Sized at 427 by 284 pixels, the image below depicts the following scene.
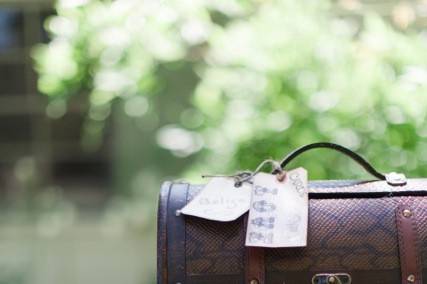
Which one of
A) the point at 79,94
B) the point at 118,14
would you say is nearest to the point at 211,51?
the point at 118,14

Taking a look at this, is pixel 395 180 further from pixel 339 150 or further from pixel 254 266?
pixel 254 266

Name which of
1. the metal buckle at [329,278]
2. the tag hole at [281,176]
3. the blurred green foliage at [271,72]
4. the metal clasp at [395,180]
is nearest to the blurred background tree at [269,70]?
the blurred green foliage at [271,72]

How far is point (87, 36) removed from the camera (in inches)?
109

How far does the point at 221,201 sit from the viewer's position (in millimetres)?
1584

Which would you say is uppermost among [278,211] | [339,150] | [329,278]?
[339,150]

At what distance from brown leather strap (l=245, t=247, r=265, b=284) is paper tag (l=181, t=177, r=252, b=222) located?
7cm

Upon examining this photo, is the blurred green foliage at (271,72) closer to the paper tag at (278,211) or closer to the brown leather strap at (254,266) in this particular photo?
the paper tag at (278,211)

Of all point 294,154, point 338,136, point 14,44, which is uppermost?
point 14,44

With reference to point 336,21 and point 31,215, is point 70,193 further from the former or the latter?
point 336,21

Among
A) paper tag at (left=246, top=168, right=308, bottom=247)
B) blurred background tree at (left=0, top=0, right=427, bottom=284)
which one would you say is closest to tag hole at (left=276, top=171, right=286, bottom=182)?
paper tag at (left=246, top=168, right=308, bottom=247)

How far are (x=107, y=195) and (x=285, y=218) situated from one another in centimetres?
299

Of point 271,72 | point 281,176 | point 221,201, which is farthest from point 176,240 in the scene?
point 271,72

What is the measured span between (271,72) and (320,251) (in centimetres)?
133

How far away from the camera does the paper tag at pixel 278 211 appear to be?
4.95 feet
